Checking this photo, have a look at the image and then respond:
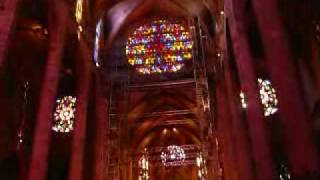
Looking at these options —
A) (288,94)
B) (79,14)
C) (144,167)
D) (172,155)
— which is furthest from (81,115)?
(172,155)

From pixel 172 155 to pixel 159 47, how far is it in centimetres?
703

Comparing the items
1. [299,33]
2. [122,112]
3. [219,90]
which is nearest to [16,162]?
[122,112]

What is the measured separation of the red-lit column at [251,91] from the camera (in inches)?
444

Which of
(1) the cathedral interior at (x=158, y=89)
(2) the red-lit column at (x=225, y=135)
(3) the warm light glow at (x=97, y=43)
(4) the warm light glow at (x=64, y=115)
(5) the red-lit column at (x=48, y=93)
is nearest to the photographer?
(1) the cathedral interior at (x=158, y=89)

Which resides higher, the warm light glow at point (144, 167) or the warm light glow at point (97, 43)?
the warm light glow at point (97, 43)

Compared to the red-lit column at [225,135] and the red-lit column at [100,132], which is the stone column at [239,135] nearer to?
the red-lit column at [225,135]

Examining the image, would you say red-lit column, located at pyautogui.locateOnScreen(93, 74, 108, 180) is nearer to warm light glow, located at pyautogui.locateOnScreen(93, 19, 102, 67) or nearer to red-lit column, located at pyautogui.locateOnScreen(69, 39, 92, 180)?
Result: warm light glow, located at pyautogui.locateOnScreen(93, 19, 102, 67)

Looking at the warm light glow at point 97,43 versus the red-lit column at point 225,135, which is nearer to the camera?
the red-lit column at point 225,135

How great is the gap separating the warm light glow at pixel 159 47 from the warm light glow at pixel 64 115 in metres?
4.41

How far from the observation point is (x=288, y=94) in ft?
29.7

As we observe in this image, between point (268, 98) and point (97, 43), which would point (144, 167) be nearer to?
point (97, 43)

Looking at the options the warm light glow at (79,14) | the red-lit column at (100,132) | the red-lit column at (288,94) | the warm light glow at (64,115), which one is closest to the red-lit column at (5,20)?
the warm light glow at (79,14)

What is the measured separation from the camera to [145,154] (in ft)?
79.0

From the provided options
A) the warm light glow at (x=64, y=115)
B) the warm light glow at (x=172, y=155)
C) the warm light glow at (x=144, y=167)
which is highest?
the warm light glow at (x=64, y=115)
